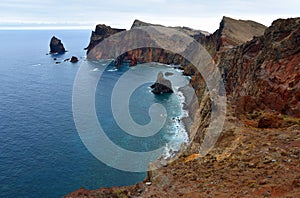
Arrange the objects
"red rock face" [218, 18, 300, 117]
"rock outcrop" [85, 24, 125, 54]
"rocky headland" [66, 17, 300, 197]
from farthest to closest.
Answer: "rock outcrop" [85, 24, 125, 54]
"red rock face" [218, 18, 300, 117]
"rocky headland" [66, 17, 300, 197]

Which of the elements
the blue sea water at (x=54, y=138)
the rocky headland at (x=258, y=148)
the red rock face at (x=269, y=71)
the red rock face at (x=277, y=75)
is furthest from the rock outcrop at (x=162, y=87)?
the rocky headland at (x=258, y=148)

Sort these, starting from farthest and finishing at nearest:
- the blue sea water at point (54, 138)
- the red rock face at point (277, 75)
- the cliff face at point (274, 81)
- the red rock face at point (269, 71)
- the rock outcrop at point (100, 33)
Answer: the rock outcrop at point (100, 33), the blue sea water at point (54, 138), the red rock face at point (269, 71), the red rock face at point (277, 75), the cliff face at point (274, 81)

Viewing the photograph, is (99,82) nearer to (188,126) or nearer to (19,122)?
(19,122)

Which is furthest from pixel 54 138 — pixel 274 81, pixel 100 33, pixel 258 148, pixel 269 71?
pixel 100 33

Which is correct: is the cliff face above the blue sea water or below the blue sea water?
above

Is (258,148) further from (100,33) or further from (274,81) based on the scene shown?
(100,33)

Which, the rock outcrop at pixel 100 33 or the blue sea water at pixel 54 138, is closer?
the blue sea water at pixel 54 138

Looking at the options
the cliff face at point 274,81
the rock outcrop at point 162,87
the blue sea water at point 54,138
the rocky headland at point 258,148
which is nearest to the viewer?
the rocky headland at point 258,148

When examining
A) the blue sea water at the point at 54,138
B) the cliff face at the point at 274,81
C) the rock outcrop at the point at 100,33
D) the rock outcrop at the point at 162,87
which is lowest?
the blue sea water at the point at 54,138

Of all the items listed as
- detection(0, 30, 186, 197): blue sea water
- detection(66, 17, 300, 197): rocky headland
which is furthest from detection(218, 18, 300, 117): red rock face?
detection(0, 30, 186, 197): blue sea water

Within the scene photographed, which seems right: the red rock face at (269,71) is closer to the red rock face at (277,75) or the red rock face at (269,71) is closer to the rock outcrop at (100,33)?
the red rock face at (277,75)

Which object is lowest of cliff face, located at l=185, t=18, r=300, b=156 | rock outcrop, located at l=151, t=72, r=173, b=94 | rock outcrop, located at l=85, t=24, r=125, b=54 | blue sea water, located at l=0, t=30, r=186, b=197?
blue sea water, located at l=0, t=30, r=186, b=197

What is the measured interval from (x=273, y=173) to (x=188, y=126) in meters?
50.6

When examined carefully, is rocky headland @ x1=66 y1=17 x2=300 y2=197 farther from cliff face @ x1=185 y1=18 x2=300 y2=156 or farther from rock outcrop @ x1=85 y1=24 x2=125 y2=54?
rock outcrop @ x1=85 y1=24 x2=125 y2=54
